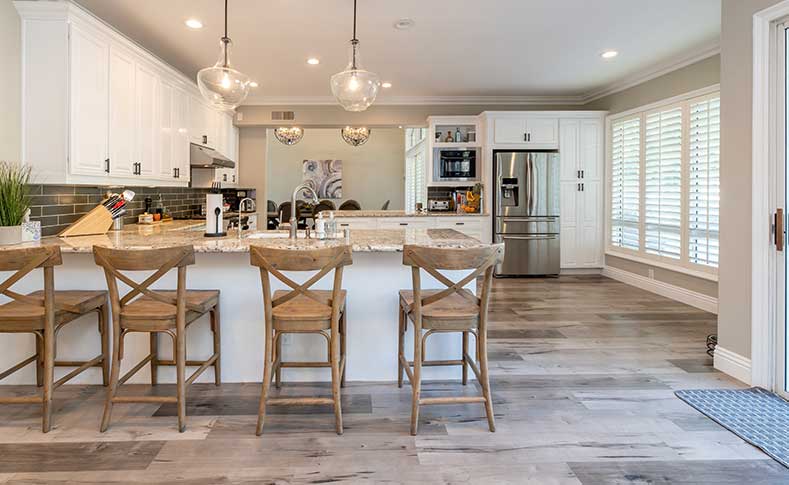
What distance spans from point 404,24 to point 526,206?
3.54m

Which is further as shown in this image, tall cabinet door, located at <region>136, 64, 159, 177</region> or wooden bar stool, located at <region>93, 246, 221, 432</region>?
tall cabinet door, located at <region>136, 64, 159, 177</region>

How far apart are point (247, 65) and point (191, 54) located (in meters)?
0.60

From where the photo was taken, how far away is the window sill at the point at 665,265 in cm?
495

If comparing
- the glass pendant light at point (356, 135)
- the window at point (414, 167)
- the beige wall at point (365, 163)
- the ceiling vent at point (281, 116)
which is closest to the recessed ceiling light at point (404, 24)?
the ceiling vent at point (281, 116)

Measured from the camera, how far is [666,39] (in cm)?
479

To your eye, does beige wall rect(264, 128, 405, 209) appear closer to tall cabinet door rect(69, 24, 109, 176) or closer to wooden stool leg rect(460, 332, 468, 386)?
tall cabinet door rect(69, 24, 109, 176)

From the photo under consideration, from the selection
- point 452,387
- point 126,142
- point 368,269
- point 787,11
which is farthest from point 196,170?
point 787,11

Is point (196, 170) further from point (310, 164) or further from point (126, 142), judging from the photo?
point (310, 164)

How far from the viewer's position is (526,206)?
7.02 metres

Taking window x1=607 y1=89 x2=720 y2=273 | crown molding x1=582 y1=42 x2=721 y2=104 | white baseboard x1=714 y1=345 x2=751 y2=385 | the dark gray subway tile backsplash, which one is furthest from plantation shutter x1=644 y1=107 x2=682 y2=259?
the dark gray subway tile backsplash

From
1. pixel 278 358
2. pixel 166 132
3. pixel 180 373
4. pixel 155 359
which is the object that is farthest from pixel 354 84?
pixel 166 132

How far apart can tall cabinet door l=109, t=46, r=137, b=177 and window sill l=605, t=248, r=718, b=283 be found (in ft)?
17.9

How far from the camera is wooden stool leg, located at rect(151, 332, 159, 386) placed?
2898mm

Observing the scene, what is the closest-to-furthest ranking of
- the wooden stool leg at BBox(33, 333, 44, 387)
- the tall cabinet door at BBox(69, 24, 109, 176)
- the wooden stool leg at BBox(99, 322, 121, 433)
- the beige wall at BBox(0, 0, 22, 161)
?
the wooden stool leg at BBox(99, 322, 121, 433), the wooden stool leg at BBox(33, 333, 44, 387), the beige wall at BBox(0, 0, 22, 161), the tall cabinet door at BBox(69, 24, 109, 176)
